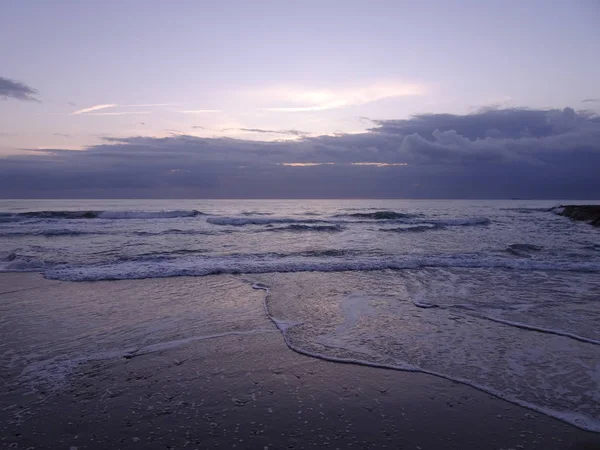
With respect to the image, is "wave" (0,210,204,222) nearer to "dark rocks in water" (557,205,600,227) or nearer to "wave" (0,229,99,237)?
"wave" (0,229,99,237)

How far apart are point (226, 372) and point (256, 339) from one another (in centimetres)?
112

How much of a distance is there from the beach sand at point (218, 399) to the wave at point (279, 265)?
4.43 meters

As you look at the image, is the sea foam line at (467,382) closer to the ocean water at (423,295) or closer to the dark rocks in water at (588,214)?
the ocean water at (423,295)

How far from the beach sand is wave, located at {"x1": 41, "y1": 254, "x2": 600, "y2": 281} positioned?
4430 millimetres

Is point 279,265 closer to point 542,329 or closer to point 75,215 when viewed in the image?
point 542,329

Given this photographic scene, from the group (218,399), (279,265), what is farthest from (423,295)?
(218,399)

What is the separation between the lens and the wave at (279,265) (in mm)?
10773

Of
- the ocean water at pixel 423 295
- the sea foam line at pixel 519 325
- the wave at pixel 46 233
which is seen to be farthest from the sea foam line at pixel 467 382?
the wave at pixel 46 233

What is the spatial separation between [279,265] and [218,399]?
848cm

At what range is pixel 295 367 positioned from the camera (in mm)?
4703

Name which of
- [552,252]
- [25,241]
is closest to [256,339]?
[552,252]

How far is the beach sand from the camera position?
320 centimetres

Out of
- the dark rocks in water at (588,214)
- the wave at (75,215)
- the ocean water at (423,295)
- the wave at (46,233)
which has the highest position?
the dark rocks in water at (588,214)

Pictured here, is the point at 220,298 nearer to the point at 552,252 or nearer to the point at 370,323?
the point at 370,323
